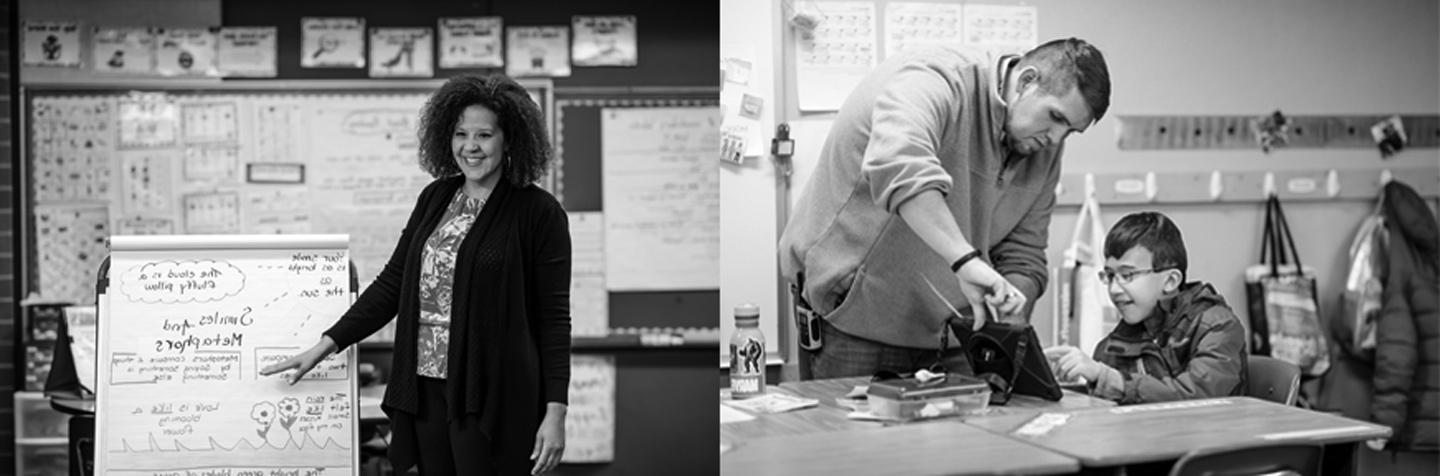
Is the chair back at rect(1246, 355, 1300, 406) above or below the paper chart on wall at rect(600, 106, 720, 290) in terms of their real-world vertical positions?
below

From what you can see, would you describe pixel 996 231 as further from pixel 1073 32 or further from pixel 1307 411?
pixel 1307 411

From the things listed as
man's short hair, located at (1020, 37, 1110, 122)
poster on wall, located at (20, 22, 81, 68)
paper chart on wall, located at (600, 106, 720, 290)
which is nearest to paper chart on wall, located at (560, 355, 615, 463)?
paper chart on wall, located at (600, 106, 720, 290)

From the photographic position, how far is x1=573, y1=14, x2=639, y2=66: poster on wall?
12.9 ft

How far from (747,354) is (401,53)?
269cm

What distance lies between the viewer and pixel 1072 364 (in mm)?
1676

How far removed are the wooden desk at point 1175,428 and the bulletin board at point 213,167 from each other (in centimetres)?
265

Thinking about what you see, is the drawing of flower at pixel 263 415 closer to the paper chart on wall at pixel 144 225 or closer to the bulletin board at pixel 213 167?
the bulletin board at pixel 213 167

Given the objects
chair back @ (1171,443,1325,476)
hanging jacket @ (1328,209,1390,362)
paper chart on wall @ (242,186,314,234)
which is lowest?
chair back @ (1171,443,1325,476)

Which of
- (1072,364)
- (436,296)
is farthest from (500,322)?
(1072,364)

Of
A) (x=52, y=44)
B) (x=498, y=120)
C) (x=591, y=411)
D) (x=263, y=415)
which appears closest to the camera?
(x=498, y=120)

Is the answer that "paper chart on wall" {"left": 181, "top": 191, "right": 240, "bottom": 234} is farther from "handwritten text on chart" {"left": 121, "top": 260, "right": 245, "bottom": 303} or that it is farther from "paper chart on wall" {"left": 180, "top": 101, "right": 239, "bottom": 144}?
"handwritten text on chart" {"left": 121, "top": 260, "right": 245, "bottom": 303}

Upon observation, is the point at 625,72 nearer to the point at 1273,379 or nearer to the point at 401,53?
the point at 401,53

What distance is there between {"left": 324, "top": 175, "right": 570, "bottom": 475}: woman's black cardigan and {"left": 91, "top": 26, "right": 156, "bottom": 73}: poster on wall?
2132mm

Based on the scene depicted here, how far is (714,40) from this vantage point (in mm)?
3971
